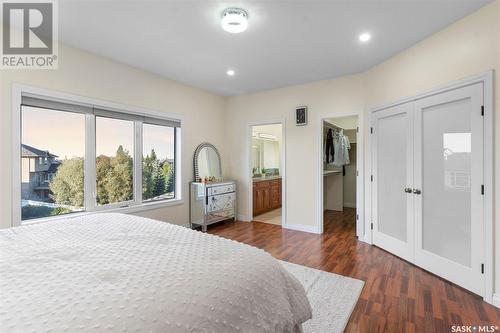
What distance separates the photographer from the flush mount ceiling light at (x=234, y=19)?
2.18 meters

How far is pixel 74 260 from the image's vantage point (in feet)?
4.00

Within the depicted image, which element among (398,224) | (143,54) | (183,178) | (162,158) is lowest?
(398,224)

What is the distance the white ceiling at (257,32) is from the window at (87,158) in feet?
2.75

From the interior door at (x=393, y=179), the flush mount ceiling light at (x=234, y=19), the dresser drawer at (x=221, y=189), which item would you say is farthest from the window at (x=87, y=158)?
the interior door at (x=393, y=179)

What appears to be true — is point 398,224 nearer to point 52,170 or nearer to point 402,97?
point 402,97

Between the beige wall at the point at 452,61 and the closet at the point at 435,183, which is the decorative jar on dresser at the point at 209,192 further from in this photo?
the beige wall at the point at 452,61

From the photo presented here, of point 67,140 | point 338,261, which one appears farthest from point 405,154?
point 67,140

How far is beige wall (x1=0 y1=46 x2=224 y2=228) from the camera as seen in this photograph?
2428 mm

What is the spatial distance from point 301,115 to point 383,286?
9.44 ft

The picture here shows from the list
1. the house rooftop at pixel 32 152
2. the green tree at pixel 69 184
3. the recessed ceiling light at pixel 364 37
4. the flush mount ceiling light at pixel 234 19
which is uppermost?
the recessed ceiling light at pixel 364 37

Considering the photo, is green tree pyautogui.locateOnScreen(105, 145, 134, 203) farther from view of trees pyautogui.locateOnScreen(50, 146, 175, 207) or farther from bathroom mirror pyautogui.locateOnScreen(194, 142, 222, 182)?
bathroom mirror pyautogui.locateOnScreen(194, 142, 222, 182)

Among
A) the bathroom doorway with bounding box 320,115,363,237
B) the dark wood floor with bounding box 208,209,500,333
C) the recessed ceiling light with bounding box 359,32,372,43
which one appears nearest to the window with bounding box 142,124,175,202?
the dark wood floor with bounding box 208,209,500,333

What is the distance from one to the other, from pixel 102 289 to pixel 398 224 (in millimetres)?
3365

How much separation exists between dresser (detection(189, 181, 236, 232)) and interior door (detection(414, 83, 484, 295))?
308 centimetres
